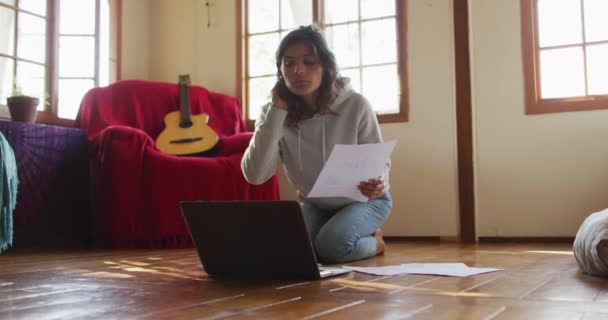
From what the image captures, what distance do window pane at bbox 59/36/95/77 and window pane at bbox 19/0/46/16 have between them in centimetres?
18

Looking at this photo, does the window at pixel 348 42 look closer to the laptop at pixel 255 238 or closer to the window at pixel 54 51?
the window at pixel 54 51

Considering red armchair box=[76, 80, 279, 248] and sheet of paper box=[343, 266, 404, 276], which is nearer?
sheet of paper box=[343, 266, 404, 276]

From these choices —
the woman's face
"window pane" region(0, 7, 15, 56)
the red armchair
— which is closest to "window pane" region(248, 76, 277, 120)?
the red armchair

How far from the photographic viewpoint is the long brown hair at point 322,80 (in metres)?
1.88

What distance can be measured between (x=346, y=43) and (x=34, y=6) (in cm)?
172

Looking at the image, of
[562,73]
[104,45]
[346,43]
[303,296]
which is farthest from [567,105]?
[104,45]

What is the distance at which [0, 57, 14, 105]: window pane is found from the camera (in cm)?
310

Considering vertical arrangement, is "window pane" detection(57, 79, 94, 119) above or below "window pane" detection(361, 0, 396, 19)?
below

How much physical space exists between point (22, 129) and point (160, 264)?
1260 mm

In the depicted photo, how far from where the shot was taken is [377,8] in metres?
3.54

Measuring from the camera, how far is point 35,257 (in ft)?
7.59

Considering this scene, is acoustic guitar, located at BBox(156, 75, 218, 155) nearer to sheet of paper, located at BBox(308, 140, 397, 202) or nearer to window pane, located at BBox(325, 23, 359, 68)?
window pane, located at BBox(325, 23, 359, 68)

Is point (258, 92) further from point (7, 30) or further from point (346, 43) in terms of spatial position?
point (7, 30)

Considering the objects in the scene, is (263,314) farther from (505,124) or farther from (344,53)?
(344,53)
